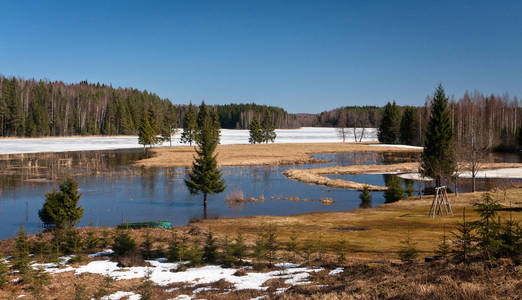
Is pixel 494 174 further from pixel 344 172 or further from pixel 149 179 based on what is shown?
pixel 149 179

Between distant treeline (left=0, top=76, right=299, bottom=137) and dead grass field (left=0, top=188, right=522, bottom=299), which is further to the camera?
distant treeline (left=0, top=76, right=299, bottom=137)

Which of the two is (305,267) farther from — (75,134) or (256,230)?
(75,134)

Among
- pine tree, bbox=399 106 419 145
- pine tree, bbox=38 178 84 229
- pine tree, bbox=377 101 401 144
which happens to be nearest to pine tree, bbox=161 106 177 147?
pine tree, bbox=377 101 401 144

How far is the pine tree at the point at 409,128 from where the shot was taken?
12519cm

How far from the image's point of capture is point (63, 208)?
25.8 m

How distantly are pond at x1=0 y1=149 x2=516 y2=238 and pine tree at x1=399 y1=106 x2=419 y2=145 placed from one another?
71.5 meters

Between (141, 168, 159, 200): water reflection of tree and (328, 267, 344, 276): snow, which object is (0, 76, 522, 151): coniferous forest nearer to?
(141, 168, 159, 200): water reflection of tree

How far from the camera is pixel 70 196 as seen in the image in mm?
26344

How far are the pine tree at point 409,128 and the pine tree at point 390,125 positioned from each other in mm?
3296

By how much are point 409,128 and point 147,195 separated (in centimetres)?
10327

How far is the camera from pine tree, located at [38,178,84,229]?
1011 inches

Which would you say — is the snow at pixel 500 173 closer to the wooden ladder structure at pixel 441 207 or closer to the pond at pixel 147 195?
the pond at pixel 147 195

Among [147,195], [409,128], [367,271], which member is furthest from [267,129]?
[367,271]

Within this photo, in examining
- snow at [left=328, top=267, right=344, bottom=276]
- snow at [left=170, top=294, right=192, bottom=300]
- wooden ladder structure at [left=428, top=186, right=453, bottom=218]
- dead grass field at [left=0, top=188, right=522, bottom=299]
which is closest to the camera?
dead grass field at [left=0, top=188, right=522, bottom=299]
